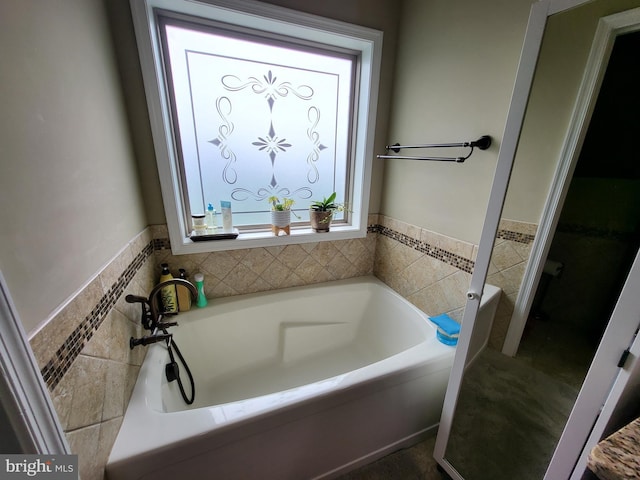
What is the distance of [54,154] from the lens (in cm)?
66

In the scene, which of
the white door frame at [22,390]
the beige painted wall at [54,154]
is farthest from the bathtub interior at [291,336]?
the white door frame at [22,390]

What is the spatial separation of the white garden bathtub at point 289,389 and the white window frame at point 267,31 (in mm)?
417

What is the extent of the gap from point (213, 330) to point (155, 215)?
2.52 feet

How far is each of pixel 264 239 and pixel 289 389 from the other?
2.96ft

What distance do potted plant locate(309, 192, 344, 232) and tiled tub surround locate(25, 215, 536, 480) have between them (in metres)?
0.14

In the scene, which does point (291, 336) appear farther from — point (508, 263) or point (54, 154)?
point (54, 154)

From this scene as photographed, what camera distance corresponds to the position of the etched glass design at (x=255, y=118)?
4.79 feet

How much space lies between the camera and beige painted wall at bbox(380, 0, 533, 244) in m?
1.11

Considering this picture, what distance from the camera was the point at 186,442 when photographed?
0.80m

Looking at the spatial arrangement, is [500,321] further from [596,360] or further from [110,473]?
[110,473]

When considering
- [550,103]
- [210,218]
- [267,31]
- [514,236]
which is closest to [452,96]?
[550,103]

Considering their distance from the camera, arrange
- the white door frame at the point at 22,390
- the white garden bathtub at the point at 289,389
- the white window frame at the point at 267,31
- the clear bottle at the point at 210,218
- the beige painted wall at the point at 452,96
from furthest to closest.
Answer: the clear bottle at the point at 210,218 → the white window frame at the point at 267,31 → the beige painted wall at the point at 452,96 → the white garden bathtub at the point at 289,389 → the white door frame at the point at 22,390

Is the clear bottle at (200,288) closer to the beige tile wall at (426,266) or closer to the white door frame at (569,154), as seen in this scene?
the beige tile wall at (426,266)

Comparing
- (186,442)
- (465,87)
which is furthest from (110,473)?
(465,87)
